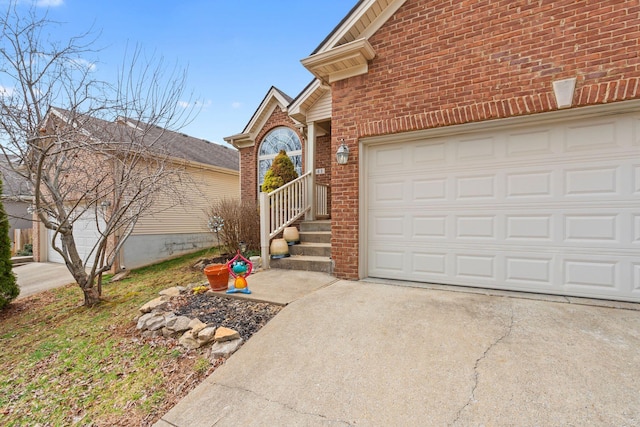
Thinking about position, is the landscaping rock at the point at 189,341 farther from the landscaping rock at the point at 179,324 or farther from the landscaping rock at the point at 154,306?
the landscaping rock at the point at 154,306

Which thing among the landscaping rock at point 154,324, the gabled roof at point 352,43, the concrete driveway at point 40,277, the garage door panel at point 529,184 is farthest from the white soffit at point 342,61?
the concrete driveway at point 40,277

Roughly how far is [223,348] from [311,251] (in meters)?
3.04

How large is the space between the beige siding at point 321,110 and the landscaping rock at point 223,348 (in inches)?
234

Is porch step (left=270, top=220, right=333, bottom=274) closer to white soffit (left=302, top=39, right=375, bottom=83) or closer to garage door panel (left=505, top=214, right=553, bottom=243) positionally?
garage door panel (left=505, top=214, right=553, bottom=243)

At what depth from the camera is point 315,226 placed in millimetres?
6285

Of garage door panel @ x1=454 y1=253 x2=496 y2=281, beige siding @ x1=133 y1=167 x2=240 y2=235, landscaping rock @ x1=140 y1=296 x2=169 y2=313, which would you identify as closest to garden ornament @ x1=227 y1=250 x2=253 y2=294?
landscaping rock @ x1=140 y1=296 x2=169 y2=313

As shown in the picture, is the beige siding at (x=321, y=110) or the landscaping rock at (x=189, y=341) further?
the beige siding at (x=321, y=110)

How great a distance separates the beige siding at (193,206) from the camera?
9.47 meters

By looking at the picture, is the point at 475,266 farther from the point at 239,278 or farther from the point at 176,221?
the point at 176,221

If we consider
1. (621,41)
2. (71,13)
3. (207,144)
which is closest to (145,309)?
(71,13)

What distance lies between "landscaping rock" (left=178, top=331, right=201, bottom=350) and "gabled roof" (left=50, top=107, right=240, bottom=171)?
3.95 meters

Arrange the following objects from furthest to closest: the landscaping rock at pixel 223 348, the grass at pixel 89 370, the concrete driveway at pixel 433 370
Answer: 1. the landscaping rock at pixel 223 348
2. the grass at pixel 89 370
3. the concrete driveway at pixel 433 370

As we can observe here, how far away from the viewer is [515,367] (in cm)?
224

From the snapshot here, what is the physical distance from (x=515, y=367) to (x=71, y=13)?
758cm
